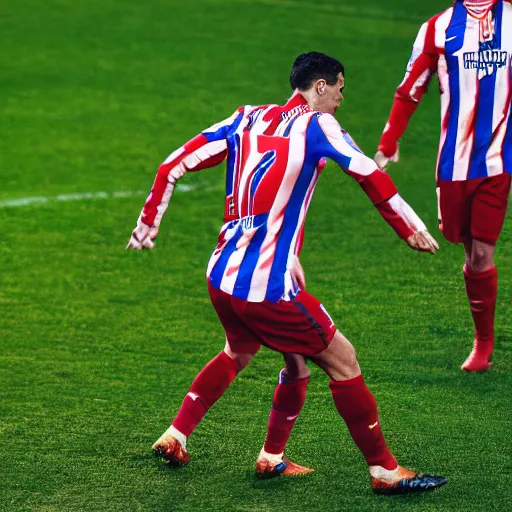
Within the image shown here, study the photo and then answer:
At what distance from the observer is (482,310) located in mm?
6594

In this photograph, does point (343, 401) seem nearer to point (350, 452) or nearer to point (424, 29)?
point (350, 452)

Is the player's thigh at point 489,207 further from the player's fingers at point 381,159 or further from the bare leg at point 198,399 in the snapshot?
the bare leg at point 198,399

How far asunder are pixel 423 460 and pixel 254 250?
3.99 feet

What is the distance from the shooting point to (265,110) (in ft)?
16.3

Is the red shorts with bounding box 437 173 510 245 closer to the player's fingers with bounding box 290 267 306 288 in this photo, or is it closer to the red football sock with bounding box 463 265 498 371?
the red football sock with bounding box 463 265 498 371

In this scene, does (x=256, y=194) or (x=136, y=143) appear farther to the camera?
(x=136, y=143)

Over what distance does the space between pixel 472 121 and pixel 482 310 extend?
0.99 m

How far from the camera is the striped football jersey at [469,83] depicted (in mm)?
6312

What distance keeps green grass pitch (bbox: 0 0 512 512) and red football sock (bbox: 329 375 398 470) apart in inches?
6.9

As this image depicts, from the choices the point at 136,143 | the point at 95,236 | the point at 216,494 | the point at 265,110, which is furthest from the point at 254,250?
the point at 136,143

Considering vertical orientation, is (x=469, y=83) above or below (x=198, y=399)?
above

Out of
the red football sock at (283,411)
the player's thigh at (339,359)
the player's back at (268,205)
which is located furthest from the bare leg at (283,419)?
the player's back at (268,205)

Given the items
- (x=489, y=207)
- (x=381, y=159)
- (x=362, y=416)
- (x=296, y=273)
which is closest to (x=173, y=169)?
(x=296, y=273)

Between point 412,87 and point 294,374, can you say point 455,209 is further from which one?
point 294,374
